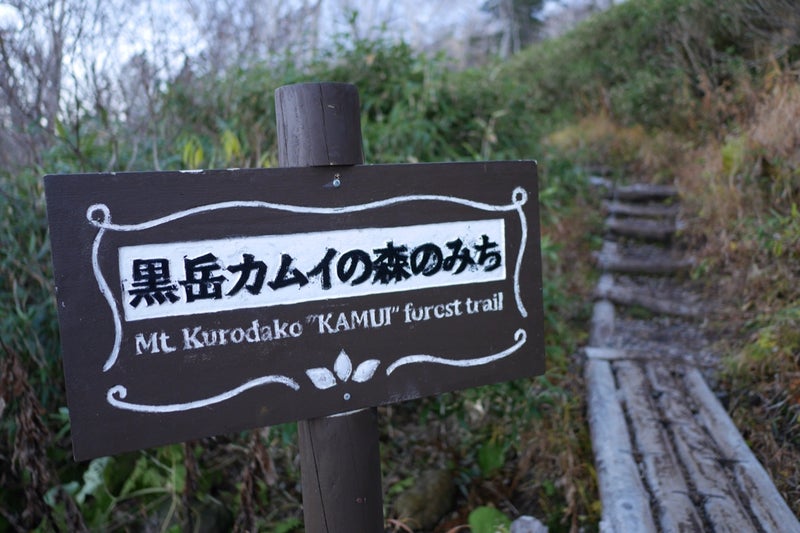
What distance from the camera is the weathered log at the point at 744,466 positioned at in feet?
6.73

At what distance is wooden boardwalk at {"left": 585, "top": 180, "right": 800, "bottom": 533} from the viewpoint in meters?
2.11

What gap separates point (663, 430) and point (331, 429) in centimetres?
184

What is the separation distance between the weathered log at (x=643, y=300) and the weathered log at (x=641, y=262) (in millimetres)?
283

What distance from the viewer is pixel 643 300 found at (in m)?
4.43

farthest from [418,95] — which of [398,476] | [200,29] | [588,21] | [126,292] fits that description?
[588,21]

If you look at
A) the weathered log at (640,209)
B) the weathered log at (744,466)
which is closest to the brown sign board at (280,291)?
the weathered log at (744,466)

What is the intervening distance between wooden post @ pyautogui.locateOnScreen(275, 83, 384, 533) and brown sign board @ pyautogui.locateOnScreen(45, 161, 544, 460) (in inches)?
3.3

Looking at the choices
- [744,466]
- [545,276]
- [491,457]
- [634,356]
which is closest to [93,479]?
[491,457]

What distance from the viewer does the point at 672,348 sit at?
3.75 meters

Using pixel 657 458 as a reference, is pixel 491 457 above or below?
below

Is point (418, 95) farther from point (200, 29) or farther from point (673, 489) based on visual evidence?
point (673, 489)

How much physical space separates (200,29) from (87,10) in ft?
5.93

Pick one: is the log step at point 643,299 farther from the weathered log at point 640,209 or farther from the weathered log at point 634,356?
the weathered log at point 640,209

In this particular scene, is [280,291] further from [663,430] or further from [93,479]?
[663,430]
